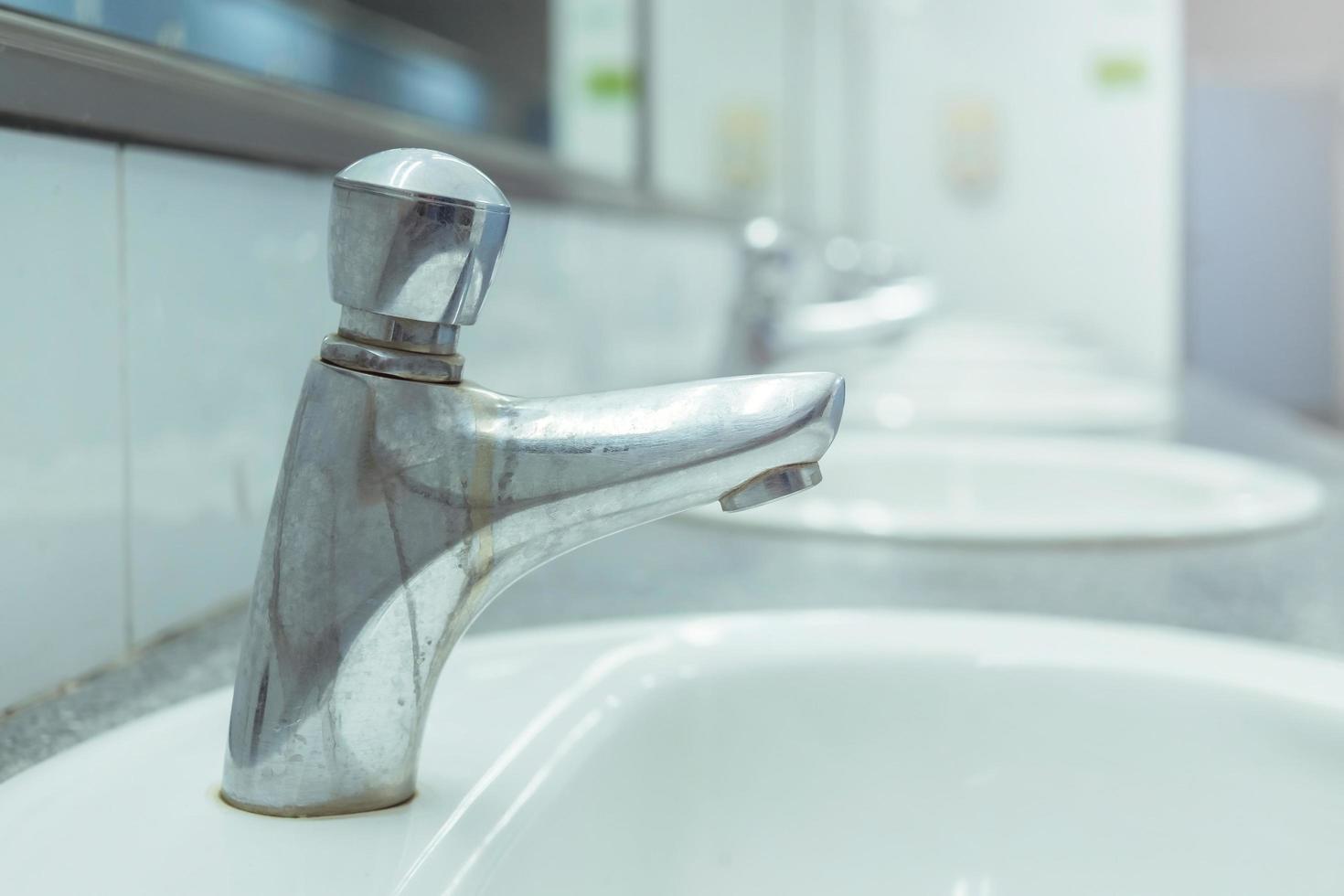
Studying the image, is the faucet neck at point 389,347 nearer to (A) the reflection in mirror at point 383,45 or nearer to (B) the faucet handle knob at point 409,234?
(B) the faucet handle knob at point 409,234

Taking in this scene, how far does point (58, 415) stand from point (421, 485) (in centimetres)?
18

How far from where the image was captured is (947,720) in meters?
0.42

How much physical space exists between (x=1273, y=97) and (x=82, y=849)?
24.7ft

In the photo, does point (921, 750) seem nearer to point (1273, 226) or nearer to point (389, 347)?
point (389, 347)

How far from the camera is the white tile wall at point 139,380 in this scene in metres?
0.37

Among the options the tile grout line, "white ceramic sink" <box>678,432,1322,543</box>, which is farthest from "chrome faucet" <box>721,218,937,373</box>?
the tile grout line

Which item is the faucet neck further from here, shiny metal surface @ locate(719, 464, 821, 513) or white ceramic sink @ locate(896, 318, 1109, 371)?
white ceramic sink @ locate(896, 318, 1109, 371)

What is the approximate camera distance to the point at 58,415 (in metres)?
0.38

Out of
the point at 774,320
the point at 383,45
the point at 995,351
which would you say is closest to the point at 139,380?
the point at 383,45

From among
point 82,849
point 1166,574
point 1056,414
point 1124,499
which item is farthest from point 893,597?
point 1056,414

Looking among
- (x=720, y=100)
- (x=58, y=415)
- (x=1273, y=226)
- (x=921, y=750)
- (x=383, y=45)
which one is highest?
(x=1273, y=226)

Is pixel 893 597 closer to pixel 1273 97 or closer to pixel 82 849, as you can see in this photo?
pixel 82 849

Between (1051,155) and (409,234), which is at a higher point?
(1051,155)

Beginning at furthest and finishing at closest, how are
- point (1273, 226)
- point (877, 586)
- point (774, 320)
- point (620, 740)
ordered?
point (1273, 226), point (774, 320), point (877, 586), point (620, 740)
